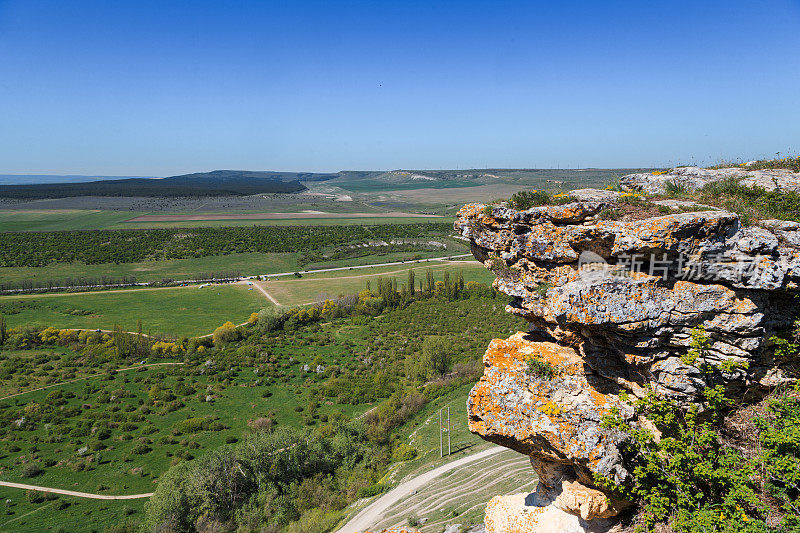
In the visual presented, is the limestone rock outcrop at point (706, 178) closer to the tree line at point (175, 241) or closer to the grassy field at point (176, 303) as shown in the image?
the grassy field at point (176, 303)

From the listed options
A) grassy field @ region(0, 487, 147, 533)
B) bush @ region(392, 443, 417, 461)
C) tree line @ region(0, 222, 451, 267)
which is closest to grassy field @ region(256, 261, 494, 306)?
tree line @ region(0, 222, 451, 267)

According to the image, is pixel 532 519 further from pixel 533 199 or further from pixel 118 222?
pixel 118 222

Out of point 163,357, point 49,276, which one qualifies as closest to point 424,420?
point 163,357

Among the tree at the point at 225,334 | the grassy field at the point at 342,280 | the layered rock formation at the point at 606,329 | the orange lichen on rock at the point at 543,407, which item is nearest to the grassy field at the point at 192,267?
the grassy field at the point at 342,280

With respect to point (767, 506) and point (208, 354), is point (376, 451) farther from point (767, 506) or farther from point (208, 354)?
point (208, 354)

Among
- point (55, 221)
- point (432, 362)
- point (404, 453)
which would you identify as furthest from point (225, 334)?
point (55, 221)

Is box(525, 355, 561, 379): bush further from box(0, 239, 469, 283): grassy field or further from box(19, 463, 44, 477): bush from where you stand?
box(0, 239, 469, 283): grassy field
